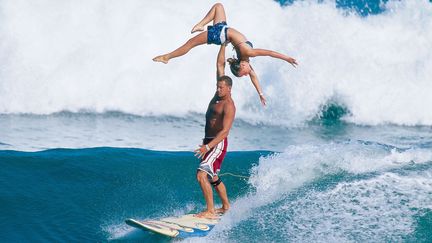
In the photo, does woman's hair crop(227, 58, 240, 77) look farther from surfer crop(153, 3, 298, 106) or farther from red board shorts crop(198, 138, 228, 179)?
red board shorts crop(198, 138, 228, 179)

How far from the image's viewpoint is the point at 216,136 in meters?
9.29

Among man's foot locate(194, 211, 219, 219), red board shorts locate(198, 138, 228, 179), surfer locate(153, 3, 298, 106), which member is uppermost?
surfer locate(153, 3, 298, 106)

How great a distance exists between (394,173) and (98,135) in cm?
571

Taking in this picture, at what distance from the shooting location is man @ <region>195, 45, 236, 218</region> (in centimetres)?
923

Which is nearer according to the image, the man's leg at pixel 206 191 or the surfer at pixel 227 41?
the surfer at pixel 227 41

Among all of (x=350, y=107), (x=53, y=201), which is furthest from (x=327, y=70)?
(x=53, y=201)

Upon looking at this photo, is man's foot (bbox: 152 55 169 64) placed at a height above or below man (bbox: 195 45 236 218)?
above

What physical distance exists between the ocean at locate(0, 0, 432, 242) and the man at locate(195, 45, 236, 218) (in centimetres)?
44

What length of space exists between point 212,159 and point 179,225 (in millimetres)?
945

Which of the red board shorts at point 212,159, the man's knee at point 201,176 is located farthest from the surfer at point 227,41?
the man's knee at point 201,176

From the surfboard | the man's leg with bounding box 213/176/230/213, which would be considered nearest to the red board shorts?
the man's leg with bounding box 213/176/230/213

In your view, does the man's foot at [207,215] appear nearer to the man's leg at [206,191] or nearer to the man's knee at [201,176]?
the man's leg at [206,191]

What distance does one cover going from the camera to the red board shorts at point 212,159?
9312mm

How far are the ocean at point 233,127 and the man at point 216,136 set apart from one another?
44 centimetres
